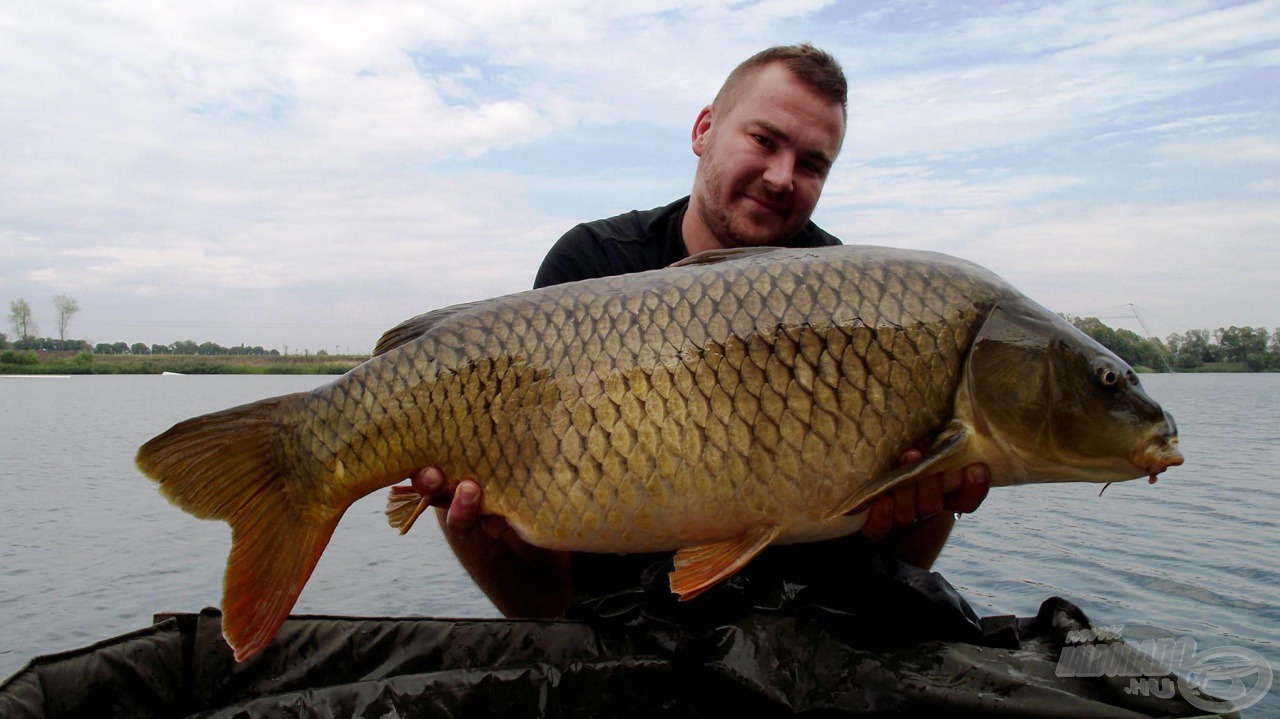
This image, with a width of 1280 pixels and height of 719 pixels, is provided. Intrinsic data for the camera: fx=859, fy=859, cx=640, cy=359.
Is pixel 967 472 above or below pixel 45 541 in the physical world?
above

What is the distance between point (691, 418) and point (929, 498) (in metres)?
0.54

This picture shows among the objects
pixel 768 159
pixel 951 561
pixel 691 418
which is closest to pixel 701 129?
pixel 768 159

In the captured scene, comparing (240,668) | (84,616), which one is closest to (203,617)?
(240,668)

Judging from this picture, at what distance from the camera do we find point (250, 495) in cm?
168

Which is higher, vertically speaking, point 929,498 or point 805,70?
point 805,70

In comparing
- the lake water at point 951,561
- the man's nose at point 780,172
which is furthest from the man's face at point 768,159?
the lake water at point 951,561

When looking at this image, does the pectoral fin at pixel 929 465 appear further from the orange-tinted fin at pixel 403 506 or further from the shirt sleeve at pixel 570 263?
the shirt sleeve at pixel 570 263

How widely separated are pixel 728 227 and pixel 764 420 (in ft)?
3.77

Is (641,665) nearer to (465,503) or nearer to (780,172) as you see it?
(465,503)

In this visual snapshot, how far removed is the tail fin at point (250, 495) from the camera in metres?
1.63

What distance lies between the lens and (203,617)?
1.72 meters

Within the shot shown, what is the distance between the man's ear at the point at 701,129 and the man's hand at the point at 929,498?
4.69ft

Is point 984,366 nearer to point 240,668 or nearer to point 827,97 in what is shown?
point 827,97

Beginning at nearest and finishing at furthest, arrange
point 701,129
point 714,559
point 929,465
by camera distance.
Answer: point 929,465 < point 714,559 < point 701,129
